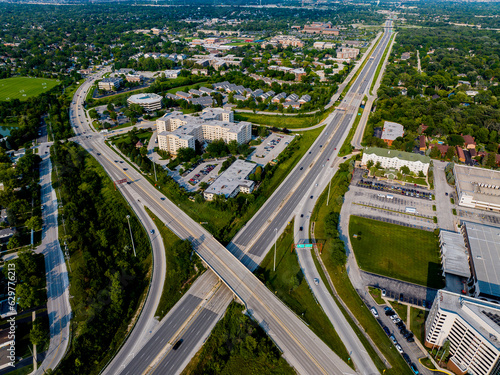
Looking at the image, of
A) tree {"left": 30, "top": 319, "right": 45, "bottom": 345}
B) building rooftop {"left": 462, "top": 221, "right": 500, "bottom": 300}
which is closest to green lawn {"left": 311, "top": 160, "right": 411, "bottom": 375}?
building rooftop {"left": 462, "top": 221, "right": 500, "bottom": 300}

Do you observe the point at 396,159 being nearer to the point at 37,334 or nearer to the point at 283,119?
the point at 283,119

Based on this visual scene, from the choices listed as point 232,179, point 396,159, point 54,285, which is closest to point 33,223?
point 54,285

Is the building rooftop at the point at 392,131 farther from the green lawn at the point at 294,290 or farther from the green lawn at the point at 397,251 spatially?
the green lawn at the point at 294,290

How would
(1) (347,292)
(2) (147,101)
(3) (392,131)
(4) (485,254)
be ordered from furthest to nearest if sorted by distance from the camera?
(2) (147,101) < (3) (392,131) < (4) (485,254) < (1) (347,292)

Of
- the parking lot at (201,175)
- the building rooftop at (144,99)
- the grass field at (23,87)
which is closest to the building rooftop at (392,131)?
the parking lot at (201,175)

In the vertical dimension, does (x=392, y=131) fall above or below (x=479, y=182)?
above

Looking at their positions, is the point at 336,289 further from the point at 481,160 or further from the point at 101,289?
the point at 481,160
